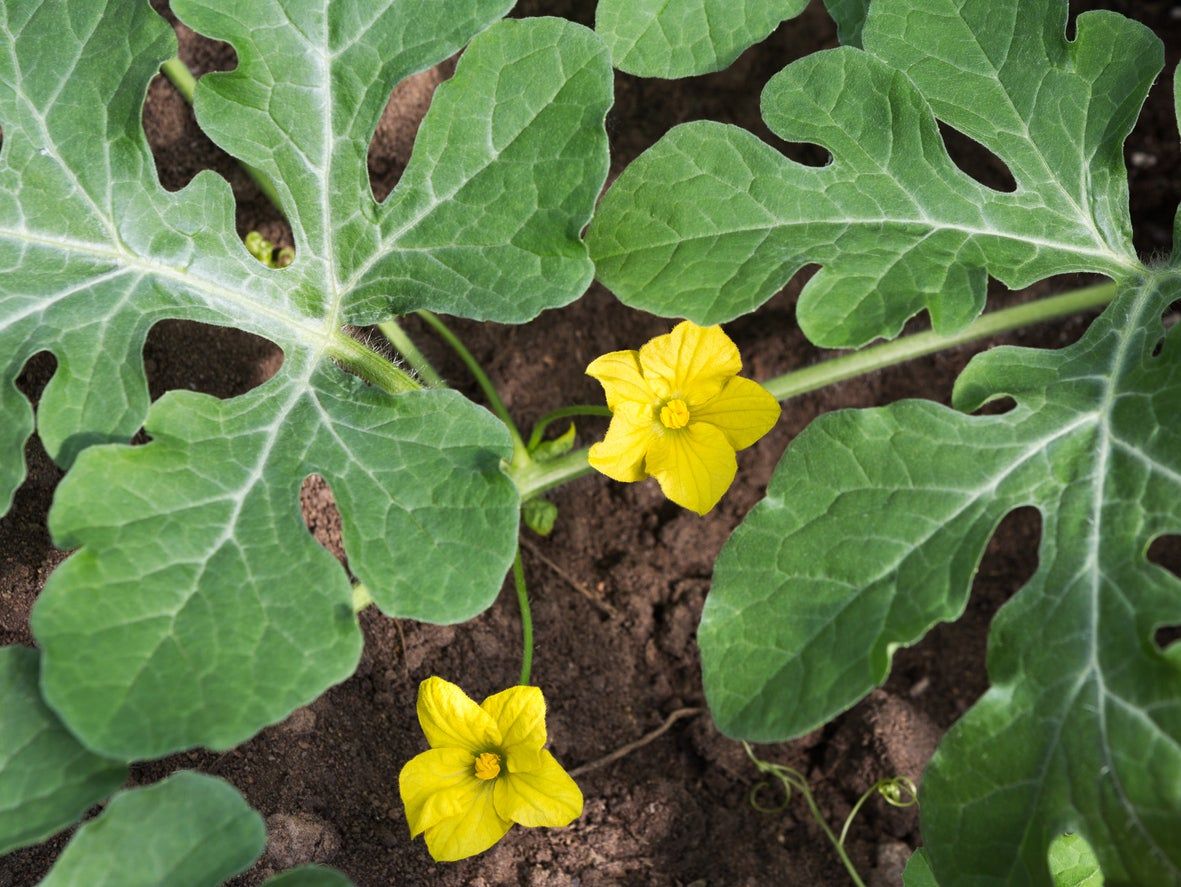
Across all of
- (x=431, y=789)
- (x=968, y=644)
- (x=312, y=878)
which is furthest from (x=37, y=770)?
(x=968, y=644)

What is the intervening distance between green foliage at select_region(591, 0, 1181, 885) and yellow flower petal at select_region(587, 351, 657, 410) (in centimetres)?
17

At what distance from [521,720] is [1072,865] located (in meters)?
1.11

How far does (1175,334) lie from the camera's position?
199cm

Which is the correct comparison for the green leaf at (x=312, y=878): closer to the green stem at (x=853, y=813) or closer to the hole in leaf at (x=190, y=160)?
the green stem at (x=853, y=813)

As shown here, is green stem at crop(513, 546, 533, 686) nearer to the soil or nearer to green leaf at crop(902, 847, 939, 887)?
the soil

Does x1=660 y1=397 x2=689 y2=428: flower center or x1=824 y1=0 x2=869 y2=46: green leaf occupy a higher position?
x1=824 y1=0 x2=869 y2=46: green leaf

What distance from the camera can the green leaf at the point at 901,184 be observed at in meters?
2.05

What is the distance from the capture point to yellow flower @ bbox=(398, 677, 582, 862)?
210 cm

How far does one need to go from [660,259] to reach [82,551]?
112cm

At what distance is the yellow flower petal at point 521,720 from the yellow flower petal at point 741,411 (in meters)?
0.63

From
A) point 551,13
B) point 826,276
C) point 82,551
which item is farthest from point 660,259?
point 551,13

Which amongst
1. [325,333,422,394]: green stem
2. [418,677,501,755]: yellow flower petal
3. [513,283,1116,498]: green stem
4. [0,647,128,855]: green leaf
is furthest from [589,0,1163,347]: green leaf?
[0,647,128,855]: green leaf

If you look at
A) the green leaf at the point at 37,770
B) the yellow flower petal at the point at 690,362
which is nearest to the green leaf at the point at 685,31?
the yellow flower petal at the point at 690,362

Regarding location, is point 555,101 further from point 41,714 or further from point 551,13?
point 41,714
